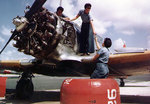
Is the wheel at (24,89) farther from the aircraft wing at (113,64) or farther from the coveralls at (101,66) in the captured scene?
the coveralls at (101,66)

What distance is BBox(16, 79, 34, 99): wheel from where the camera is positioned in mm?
6784

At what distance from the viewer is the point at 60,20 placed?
18.3ft

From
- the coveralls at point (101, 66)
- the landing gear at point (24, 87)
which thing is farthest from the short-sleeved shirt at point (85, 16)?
the landing gear at point (24, 87)

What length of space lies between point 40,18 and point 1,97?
10.7 ft

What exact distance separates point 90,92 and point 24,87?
4.79 meters

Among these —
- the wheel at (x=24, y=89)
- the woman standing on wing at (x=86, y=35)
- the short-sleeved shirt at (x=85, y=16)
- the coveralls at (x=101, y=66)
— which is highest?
the short-sleeved shirt at (x=85, y=16)

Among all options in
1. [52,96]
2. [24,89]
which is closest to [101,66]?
[24,89]

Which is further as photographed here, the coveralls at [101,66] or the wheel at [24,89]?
the wheel at [24,89]

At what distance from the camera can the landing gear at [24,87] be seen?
6793 mm

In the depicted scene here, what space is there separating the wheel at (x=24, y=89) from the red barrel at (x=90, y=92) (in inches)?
165

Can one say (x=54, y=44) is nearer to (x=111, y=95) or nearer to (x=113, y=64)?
(x=113, y=64)

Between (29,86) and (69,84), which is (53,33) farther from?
(29,86)

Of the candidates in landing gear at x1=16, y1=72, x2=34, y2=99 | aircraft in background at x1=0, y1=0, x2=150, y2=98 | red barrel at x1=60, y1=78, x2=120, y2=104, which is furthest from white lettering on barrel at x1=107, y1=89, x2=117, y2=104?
landing gear at x1=16, y1=72, x2=34, y2=99

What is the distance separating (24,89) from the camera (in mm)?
6887
